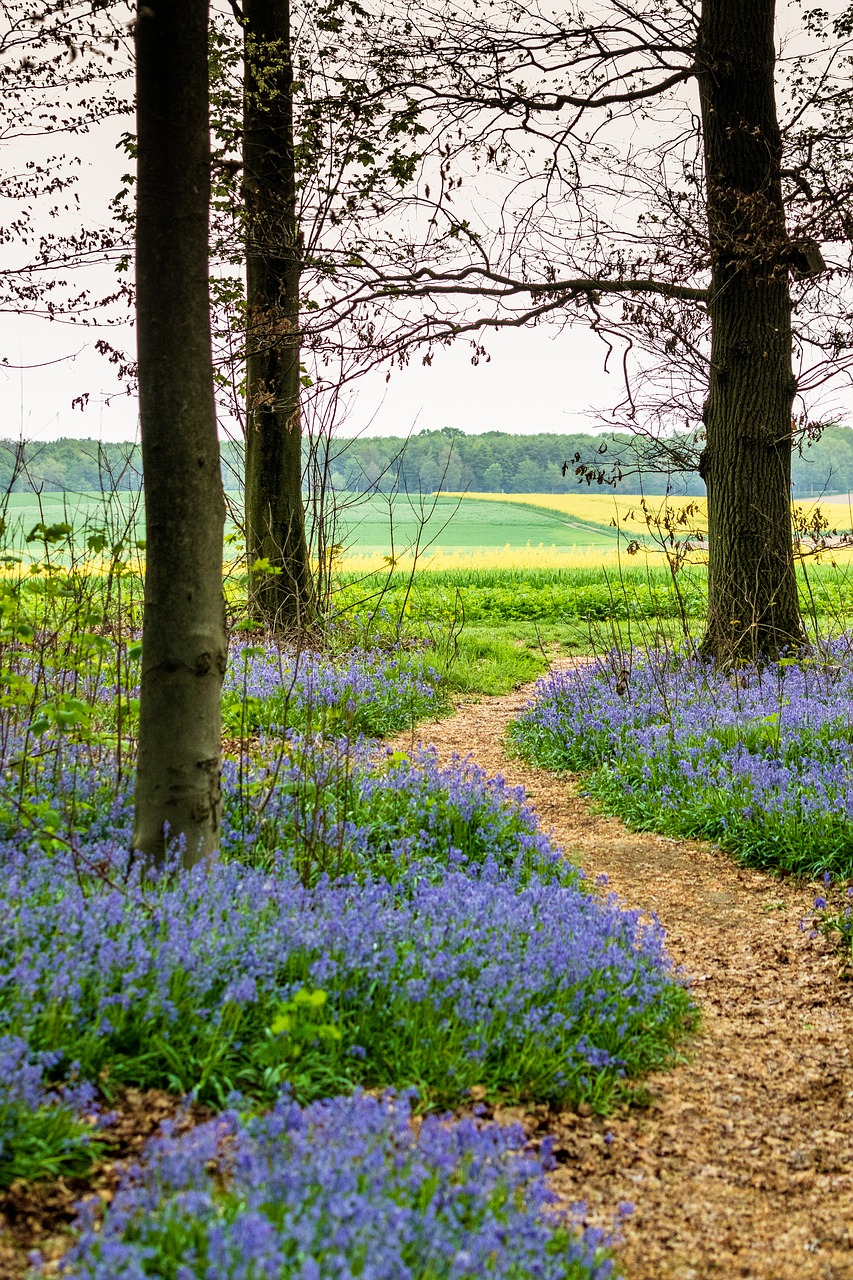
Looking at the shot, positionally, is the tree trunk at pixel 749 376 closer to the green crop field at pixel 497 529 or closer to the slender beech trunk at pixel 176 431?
the slender beech trunk at pixel 176 431

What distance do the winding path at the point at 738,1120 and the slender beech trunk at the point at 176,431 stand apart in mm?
1890

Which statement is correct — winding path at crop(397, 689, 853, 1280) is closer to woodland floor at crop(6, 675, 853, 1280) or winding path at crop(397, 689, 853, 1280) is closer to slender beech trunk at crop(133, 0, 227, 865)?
woodland floor at crop(6, 675, 853, 1280)

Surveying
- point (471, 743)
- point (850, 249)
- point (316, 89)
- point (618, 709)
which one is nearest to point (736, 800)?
point (618, 709)

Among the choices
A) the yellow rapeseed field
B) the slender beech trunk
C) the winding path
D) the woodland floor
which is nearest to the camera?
the woodland floor

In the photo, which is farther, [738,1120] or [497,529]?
[497,529]

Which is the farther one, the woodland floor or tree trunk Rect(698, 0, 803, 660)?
tree trunk Rect(698, 0, 803, 660)

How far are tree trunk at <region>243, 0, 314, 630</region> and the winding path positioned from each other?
586cm

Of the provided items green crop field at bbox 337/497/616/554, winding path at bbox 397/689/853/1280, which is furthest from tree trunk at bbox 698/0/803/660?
green crop field at bbox 337/497/616/554

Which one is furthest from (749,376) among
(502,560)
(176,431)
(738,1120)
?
(502,560)

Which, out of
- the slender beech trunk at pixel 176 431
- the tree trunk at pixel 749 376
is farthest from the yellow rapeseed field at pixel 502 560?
the slender beech trunk at pixel 176 431

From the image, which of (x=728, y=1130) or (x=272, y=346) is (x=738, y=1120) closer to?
(x=728, y=1130)

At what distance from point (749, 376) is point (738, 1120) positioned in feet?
25.6

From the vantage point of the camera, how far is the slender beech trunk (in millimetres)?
3875

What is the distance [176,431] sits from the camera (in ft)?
12.8
